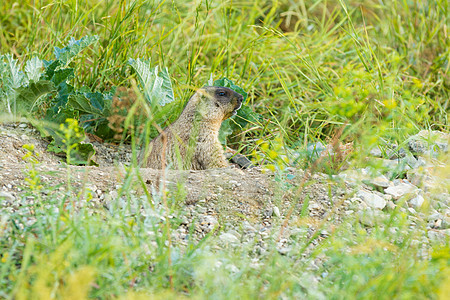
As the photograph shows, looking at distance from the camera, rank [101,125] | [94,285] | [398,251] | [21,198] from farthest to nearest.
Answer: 1. [101,125]
2. [21,198]
3. [398,251]
4. [94,285]

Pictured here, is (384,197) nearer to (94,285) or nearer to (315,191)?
(315,191)

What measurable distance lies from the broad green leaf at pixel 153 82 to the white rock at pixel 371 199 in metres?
1.61

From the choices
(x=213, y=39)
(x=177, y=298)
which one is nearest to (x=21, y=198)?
(x=177, y=298)

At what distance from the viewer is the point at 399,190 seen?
Result: 11.1 ft

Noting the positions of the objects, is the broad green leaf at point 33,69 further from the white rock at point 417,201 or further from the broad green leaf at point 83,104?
the white rock at point 417,201

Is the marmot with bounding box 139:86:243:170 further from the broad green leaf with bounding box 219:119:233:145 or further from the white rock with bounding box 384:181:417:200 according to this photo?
the white rock with bounding box 384:181:417:200

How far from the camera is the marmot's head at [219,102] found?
425 centimetres

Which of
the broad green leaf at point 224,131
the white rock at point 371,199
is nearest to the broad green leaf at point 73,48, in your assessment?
the broad green leaf at point 224,131

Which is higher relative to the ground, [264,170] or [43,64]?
[43,64]

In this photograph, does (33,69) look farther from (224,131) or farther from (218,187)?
(218,187)

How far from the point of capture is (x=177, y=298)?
1973mm

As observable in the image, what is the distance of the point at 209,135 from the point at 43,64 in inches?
53.8

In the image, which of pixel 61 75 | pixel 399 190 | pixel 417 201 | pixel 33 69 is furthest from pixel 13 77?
pixel 417 201

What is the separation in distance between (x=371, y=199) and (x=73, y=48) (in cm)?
235
